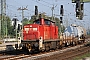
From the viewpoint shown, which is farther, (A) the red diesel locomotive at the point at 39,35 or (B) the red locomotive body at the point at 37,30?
(B) the red locomotive body at the point at 37,30

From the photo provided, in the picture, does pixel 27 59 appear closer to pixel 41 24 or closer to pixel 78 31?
pixel 41 24

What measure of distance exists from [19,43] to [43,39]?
2.48 metres

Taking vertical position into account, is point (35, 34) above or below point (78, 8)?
below

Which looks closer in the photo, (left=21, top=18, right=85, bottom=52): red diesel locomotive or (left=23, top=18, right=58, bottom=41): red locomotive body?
(left=21, top=18, right=85, bottom=52): red diesel locomotive

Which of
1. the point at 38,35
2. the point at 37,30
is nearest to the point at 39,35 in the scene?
the point at 38,35

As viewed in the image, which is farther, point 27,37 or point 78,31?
point 78,31

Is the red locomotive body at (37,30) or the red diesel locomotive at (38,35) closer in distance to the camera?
the red diesel locomotive at (38,35)

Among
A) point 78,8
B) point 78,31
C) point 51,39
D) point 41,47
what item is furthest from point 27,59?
point 78,31

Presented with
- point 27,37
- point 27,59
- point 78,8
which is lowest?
point 27,59

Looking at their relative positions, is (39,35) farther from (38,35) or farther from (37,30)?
(37,30)

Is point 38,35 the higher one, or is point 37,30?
point 37,30

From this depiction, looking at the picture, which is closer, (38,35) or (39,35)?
(38,35)

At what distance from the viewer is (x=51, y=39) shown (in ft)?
80.0

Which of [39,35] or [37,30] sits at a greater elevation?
[37,30]
